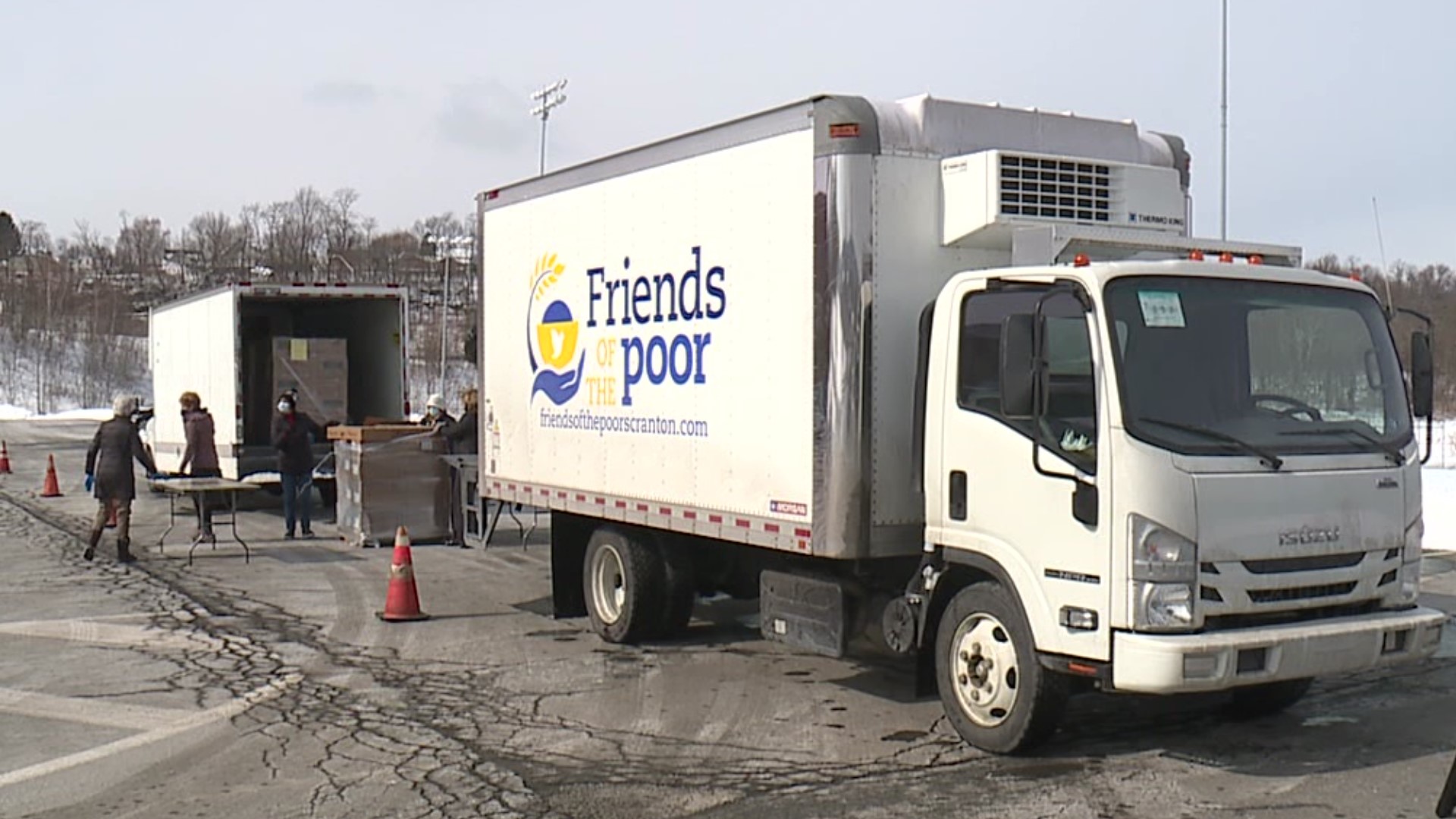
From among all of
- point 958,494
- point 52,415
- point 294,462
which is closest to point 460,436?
point 294,462

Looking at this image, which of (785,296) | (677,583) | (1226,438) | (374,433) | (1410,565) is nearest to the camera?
(1226,438)

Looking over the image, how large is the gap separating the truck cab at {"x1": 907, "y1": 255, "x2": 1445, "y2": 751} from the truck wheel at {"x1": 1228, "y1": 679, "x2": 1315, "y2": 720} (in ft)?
3.21

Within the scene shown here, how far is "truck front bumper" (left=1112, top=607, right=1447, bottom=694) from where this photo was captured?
6477 millimetres

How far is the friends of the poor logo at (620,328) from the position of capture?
9.29 metres

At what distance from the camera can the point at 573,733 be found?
811cm

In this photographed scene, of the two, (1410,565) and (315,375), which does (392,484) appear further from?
(1410,565)

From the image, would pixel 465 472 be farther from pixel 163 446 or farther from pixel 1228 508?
pixel 163 446

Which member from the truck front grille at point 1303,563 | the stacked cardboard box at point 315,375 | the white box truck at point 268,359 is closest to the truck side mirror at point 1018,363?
the truck front grille at point 1303,563

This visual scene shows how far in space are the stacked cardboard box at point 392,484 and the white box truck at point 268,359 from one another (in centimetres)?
343

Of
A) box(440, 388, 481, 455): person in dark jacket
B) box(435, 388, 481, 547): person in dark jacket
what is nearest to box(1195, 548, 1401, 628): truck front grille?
box(435, 388, 481, 547): person in dark jacket

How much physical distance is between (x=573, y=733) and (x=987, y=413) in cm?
290

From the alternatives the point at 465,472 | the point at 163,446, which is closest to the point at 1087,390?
the point at 465,472

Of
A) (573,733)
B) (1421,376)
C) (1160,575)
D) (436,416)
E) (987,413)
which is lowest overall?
(573,733)

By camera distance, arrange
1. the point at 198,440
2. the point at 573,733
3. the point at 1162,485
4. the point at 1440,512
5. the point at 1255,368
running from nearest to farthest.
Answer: the point at 1162,485 → the point at 1255,368 → the point at 573,733 → the point at 1440,512 → the point at 198,440
